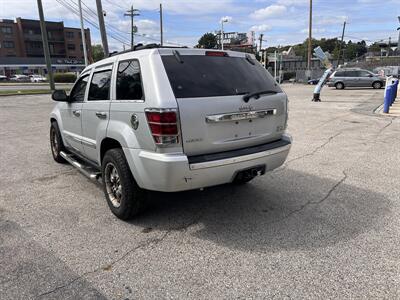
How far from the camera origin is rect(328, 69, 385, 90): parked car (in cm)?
3000

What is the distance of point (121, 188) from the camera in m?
3.94

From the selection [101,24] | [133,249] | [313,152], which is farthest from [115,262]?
[101,24]

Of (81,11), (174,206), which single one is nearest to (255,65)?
(174,206)

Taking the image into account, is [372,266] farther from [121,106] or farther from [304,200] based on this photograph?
[121,106]

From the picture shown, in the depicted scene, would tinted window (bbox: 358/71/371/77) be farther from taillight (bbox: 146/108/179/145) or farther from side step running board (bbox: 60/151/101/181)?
taillight (bbox: 146/108/179/145)

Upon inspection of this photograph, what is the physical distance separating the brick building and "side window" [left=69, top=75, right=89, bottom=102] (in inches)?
3516

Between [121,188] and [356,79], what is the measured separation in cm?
3096

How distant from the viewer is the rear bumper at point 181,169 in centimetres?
337

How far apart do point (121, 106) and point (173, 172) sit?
107 centimetres

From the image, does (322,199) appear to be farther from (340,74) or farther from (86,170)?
(340,74)

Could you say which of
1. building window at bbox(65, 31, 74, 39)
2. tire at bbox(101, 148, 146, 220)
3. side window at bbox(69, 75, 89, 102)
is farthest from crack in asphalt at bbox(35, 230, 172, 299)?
building window at bbox(65, 31, 74, 39)

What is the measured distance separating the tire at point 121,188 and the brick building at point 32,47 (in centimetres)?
9104

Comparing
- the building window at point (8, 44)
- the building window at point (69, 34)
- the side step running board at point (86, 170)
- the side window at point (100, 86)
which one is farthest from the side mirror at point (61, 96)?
the building window at point (69, 34)

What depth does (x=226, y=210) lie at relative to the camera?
4.38 metres
